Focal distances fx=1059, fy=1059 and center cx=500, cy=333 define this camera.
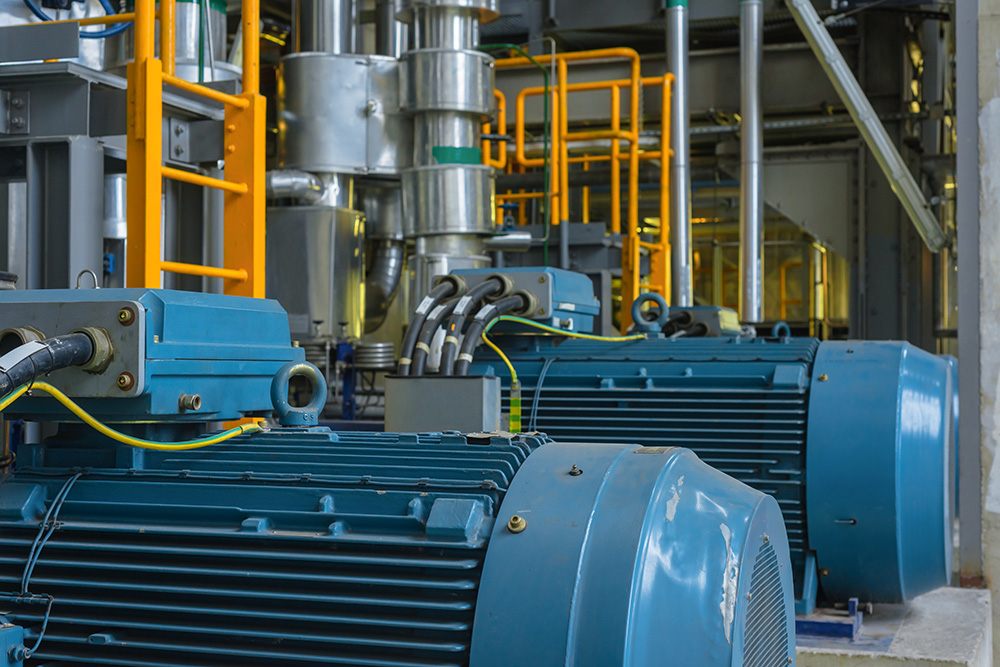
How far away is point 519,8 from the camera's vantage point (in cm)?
798

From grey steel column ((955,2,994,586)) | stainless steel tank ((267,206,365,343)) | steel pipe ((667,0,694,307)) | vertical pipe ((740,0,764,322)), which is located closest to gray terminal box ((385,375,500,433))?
grey steel column ((955,2,994,586))

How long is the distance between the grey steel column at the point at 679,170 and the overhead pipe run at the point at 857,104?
884 millimetres

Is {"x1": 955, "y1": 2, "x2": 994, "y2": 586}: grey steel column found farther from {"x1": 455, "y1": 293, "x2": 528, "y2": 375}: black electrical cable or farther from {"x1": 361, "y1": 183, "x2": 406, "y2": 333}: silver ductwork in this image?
{"x1": 361, "y1": 183, "x2": 406, "y2": 333}: silver ductwork

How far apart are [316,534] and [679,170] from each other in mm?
5773

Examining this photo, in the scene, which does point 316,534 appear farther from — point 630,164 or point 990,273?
point 630,164

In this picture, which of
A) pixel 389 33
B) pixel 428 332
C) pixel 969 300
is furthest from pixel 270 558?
pixel 389 33

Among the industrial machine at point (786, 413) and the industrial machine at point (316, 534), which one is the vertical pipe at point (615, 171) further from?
the industrial machine at point (316, 534)

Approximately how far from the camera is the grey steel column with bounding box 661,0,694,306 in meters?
6.86

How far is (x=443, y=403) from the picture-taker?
256 centimetres

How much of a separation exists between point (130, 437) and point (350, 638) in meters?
0.54

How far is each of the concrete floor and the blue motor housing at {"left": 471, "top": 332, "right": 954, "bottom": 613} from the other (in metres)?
0.12

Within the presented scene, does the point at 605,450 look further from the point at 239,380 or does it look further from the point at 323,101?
the point at 323,101

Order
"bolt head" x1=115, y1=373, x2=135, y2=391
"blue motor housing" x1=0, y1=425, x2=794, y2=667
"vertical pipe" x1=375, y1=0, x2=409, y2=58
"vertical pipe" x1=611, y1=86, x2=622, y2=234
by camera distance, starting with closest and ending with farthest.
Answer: "blue motor housing" x1=0, y1=425, x2=794, y2=667
"bolt head" x1=115, y1=373, x2=135, y2=391
"vertical pipe" x1=375, y1=0, x2=409, y2=58
"vertical pipe" x1=611, y1=86, x2=622, y2=234

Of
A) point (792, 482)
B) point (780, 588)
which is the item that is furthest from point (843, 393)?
point (780, 588)
